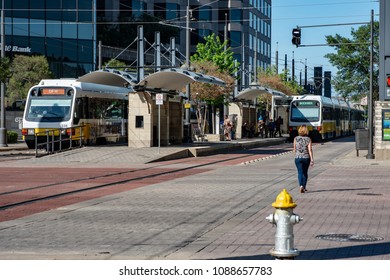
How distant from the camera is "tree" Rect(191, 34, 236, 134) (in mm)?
62438

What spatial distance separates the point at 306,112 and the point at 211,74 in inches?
339

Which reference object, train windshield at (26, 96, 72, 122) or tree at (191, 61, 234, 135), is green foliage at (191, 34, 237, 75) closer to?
tree at (191, 61, 234, 135)

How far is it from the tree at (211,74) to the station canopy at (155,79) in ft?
55.2

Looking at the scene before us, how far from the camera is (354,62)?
223 feet

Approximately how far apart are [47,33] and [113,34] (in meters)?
14.0

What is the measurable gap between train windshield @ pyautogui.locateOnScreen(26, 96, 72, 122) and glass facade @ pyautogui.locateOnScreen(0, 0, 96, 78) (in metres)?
32.9

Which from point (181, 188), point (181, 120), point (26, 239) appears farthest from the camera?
point (181, 120)

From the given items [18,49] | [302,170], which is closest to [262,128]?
[18,49]

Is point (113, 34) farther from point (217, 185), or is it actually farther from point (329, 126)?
point (217, 185)

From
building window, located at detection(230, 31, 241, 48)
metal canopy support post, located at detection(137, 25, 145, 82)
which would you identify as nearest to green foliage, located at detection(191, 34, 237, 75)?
metal canopy support post, located at detection(137, 25, 145, 82)

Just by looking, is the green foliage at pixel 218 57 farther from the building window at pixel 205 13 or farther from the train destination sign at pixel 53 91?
the building window at pixel 205 13

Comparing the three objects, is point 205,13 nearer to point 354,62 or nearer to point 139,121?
point 354,62
